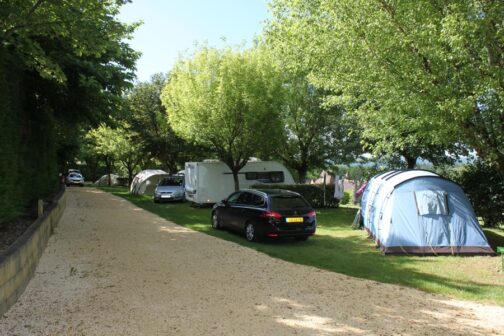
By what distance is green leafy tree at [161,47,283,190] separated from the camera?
18297mm

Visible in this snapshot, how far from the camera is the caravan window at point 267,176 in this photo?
854 inches

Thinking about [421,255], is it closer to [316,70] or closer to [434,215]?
[434,215]

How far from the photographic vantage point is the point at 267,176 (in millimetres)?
21906

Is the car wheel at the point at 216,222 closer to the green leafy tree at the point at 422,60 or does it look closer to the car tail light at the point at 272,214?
the car tail light at the point at 272,214

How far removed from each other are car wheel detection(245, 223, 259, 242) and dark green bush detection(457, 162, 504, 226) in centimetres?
712

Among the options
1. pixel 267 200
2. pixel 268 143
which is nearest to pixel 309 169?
pixel 268 143

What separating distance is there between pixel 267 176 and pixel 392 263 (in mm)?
13238

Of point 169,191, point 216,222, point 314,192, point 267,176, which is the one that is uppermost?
point 267,176

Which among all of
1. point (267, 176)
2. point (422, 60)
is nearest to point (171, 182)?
point (267, 176)

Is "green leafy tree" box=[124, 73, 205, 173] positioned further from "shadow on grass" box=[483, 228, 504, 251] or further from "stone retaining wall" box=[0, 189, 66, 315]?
"stone retaining wall" box=[0, 189, 66, 315]

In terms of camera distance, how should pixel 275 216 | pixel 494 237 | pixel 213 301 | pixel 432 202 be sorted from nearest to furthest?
pixel 213 301, pixel 432 202, pixel 275 216, pixel 494 237

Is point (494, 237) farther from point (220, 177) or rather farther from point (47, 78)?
point (47, 78)

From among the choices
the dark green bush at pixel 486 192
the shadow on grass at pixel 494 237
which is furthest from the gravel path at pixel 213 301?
the dark green bush at pixel 486 192

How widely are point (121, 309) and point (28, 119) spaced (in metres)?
8.37
